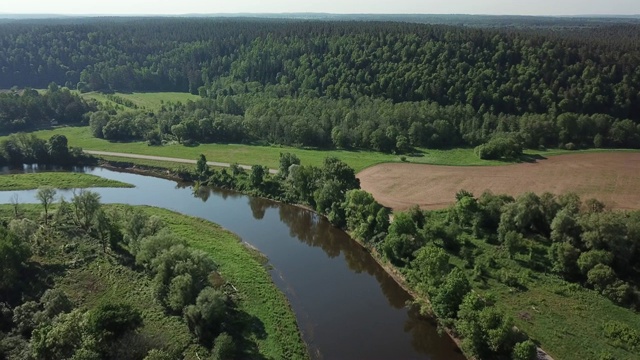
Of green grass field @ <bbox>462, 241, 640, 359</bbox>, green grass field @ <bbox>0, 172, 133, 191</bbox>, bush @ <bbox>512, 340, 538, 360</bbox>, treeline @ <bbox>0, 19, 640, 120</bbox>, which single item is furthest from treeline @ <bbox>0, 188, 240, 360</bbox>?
treeline @ <bbox>0, 19, 640, 120</bbox>

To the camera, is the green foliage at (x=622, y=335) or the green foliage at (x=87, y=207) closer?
the green foliage at (x=622, y=335)

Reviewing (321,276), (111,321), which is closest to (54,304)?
(111,321)

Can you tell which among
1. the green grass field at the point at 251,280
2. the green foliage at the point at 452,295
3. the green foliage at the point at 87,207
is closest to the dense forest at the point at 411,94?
the green grass field at the point at 251,280

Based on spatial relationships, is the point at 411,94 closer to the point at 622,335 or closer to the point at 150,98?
the point at 622,335

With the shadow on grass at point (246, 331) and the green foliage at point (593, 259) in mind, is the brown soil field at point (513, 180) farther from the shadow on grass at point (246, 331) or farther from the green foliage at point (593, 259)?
the shadow on grass at point (246, 331)

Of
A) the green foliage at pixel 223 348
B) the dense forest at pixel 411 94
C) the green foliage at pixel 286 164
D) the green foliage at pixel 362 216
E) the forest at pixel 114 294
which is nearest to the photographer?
the forest at pixel 114 294
